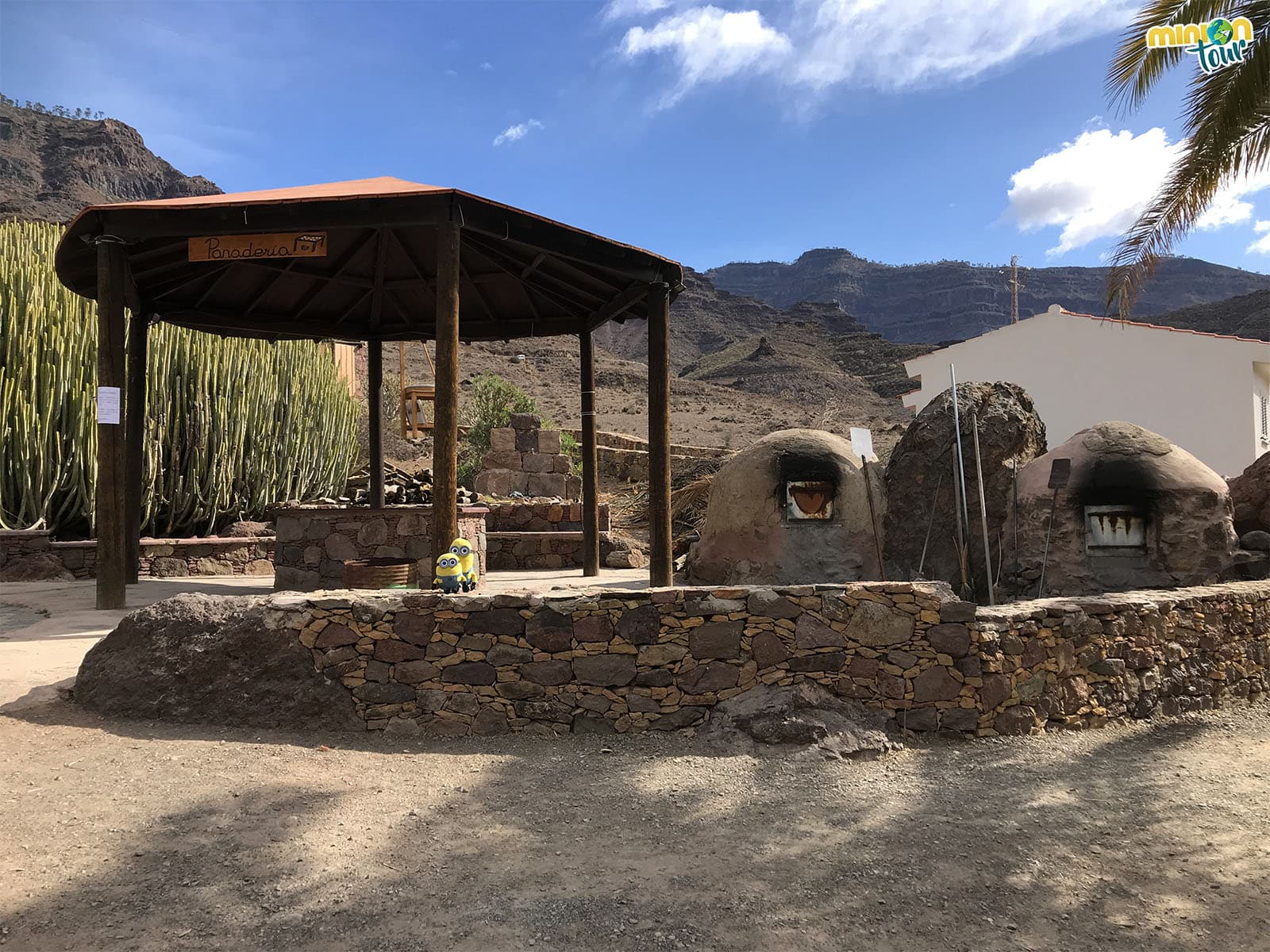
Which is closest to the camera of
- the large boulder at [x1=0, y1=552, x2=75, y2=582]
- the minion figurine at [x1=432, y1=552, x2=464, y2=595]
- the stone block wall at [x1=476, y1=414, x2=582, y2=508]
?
the minion figurine at [x1=432, y1=552, x2=464, y2=595]

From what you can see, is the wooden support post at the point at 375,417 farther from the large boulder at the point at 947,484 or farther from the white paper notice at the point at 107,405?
the large boulder at the point at 947,484

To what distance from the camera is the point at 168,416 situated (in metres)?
12.1

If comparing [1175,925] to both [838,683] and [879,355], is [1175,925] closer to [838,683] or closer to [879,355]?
[838,683]

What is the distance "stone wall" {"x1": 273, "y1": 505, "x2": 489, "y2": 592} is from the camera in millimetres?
8570

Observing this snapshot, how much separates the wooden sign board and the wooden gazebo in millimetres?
13

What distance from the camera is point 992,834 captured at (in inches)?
149

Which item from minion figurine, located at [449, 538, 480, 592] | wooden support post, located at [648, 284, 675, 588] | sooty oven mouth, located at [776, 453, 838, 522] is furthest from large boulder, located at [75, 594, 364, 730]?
sooty oven mouth, located at [776, 453, 838, 522]

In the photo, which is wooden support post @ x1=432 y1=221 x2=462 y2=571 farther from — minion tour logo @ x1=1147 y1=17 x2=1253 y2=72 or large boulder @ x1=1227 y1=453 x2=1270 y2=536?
large boulder @ x1=1227 y1=453 x2=1270 y2=536

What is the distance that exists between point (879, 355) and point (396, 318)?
172 ft

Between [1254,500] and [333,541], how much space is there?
10.1 m

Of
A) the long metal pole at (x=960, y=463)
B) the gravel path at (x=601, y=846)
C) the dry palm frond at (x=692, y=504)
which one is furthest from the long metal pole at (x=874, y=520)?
the dry palm frond at (x=692, y=504)

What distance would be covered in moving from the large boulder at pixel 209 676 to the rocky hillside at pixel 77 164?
65.1m

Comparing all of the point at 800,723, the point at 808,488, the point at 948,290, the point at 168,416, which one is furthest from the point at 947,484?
the point at 948,290

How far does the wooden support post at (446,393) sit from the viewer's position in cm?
577
